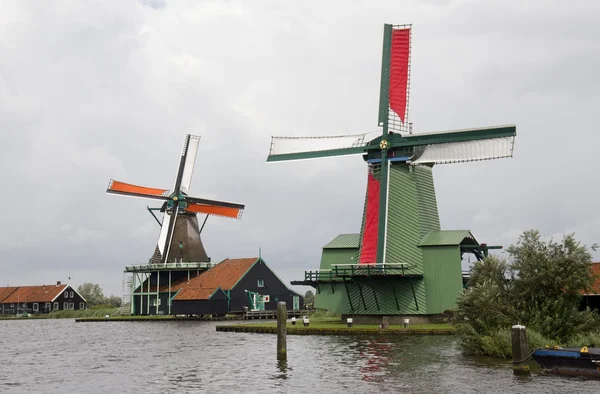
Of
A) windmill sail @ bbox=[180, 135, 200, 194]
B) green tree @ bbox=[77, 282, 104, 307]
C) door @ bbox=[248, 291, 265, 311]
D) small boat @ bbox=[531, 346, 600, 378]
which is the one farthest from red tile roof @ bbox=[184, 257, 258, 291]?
green tree @ bbox=[77, 282, 104, 307]

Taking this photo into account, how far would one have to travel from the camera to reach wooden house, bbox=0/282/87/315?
101250 mm

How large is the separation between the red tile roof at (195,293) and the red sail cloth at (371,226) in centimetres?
2689

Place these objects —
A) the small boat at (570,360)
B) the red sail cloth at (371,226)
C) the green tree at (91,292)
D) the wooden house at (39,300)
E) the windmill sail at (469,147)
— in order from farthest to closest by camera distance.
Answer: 1. the green tree at (91,292)
2. the wooden house at (39,300)
3. the red sail cloth at (371,226)
4. the windmill sail at (469,147)
5. the small boat at (570,360)

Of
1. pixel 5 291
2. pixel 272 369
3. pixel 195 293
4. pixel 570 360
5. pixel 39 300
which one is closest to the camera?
pixel 570 360

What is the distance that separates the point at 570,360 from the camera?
2117cm

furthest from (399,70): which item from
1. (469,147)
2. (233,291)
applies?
(233,291)

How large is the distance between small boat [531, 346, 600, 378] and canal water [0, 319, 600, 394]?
1.47 feet

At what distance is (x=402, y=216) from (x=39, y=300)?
7513 centimetres

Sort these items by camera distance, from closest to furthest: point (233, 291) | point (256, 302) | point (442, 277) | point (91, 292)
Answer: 1. point (442, 277)
2. point (233, 291)
3. point (256, 302)
4. point (91, 292)

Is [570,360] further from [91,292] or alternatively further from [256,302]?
[91,292]

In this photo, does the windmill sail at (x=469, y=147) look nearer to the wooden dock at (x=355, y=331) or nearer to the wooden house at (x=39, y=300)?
the wooden dock at (x=355, y=331)

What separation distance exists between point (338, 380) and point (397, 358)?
197 inches

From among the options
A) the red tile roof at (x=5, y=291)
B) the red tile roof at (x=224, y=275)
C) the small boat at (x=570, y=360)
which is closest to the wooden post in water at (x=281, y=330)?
the small boat at (x=570, y=360)

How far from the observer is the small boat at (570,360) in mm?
20734
